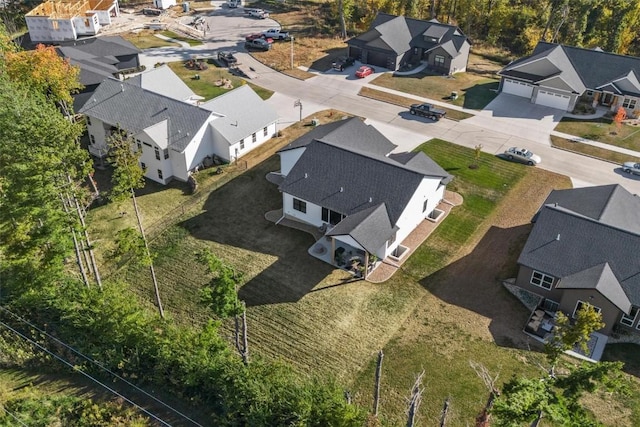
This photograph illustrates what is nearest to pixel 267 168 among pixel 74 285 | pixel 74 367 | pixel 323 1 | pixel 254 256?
pixel 254 256

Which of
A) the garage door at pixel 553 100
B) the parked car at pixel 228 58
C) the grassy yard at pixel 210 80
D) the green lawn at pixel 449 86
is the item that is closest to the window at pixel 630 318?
the green lawn at pixel 449 86

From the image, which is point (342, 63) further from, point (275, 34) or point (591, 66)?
point (591, 66)

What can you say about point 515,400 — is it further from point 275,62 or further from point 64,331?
point 275,62

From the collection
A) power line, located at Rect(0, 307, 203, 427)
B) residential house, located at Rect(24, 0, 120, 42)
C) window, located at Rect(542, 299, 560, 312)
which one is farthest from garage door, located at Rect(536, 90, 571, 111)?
residential house, located at Rect(24, 0, 120, 42)

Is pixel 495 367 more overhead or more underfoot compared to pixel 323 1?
more underfoot

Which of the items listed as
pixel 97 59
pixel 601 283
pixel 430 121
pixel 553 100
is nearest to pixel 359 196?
pixel 601 283

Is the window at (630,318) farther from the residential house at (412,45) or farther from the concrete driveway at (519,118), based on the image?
the residential house at (412,45)

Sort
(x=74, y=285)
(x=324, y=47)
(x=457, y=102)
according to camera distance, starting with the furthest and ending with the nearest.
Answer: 1. (x=324, y=47)
2. (x=457, y=102)
3. (x=74, y=285)
